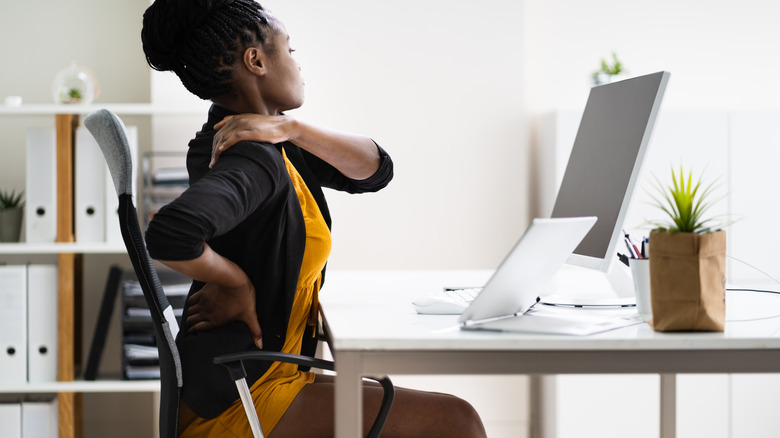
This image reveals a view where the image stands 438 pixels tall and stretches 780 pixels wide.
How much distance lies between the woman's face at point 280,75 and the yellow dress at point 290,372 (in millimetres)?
108

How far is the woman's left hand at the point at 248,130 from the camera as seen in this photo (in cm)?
130

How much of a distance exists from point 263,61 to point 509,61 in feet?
6.67

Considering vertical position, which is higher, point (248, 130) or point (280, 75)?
point (280, 75)

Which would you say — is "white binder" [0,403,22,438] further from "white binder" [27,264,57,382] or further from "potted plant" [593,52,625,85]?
"potted plant" [593,52,625,85]

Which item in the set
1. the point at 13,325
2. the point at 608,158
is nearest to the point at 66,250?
the point at 13,325

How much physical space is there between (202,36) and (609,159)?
0.84 meters

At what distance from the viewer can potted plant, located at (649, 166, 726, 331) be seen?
1.10 metres

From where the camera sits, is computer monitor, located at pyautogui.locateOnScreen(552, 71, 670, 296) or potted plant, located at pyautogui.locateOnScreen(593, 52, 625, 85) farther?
potted plant, located at pyautogui.locateOnScreen(593, 52, 625, 85)

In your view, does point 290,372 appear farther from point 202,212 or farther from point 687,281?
point 687,281

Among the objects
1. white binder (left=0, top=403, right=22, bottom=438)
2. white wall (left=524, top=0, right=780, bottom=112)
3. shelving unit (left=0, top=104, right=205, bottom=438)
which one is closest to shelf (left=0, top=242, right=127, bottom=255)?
shelving unit (left=0, top=104, right=205, bottom=438)

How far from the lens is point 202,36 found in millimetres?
1372

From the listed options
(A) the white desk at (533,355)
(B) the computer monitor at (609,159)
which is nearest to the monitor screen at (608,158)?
(B) the computer monitor at (609,159)

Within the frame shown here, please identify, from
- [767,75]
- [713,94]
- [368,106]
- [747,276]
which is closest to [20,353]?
[368,106]

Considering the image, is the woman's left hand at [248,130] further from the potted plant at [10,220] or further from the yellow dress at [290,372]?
the potted plant at [10,220]
